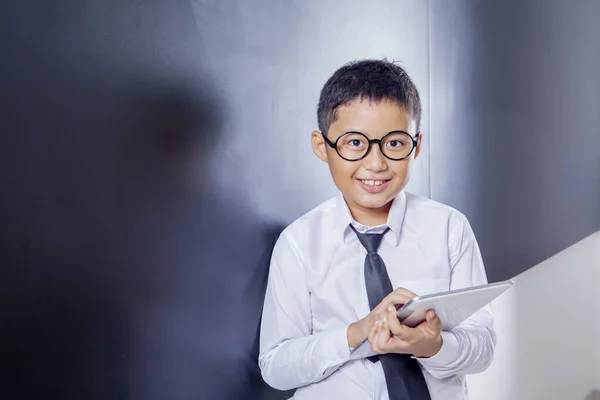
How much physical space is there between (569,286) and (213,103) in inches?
109

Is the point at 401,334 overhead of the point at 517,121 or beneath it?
beneath

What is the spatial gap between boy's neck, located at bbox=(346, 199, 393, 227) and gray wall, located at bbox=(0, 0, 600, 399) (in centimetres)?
17

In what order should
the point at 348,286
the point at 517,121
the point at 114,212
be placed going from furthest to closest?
the point at 517,121 < the point at 348,286 < the point at 114,212

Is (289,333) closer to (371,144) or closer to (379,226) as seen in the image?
(379,226)

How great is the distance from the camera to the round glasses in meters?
1.36

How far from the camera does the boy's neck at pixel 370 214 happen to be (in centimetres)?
150

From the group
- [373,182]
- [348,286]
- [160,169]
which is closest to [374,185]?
[373,182]

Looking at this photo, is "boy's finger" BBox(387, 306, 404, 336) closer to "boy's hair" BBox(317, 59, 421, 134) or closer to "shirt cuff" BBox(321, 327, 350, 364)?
"shirt cuff" BBox(321, 327, 350, 364)

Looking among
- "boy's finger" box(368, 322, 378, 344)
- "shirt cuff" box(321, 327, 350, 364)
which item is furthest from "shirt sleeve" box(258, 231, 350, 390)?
"boy's finger" box(368, 322, 378, 344)

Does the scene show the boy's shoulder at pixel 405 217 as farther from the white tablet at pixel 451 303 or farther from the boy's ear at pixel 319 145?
the white tablet at pixel 451 303

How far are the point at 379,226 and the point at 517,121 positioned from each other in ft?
4.47

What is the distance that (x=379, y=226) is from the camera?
1.48 meters

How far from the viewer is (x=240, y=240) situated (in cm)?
143

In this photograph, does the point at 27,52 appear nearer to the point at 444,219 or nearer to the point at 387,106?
the point at 387,106
